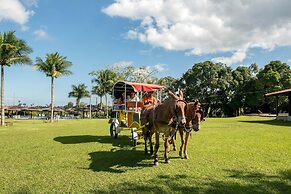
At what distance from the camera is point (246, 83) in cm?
5509

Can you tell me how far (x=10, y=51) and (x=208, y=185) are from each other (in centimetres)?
3119

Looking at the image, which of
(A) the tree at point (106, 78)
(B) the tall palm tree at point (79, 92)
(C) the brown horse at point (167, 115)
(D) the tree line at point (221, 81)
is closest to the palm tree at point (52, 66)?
(D) the tree line at point (221, 81)

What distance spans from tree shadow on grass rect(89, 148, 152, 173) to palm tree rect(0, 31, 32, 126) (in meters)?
24.9

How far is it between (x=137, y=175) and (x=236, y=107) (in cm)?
5073

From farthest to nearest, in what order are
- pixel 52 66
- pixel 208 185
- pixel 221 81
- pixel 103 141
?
pixel 221 81 < pixel 52 66 < pixel 103 141 < pixel 208 185

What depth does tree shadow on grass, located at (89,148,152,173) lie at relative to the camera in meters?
8.08

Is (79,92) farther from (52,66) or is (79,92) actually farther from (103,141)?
(103,141)

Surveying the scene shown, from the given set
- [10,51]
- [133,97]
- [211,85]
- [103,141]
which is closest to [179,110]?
[133,97]

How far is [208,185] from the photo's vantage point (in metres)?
6.41

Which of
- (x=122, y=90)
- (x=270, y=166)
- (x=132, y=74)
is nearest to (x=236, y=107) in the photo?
(x=132, y=74)

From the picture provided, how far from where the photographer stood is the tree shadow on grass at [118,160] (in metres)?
8.08

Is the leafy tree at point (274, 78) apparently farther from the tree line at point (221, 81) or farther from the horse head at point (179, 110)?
the horse head at point (179, 110)

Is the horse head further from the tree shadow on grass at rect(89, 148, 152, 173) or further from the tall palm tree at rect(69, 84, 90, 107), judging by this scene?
the tall palm tree at rect(69, 84, 90, 107)

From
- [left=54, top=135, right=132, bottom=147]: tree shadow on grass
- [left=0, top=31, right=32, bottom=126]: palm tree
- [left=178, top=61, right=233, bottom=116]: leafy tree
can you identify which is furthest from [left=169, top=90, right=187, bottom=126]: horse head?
[left=178, top=61, right=233, bottom=116]: leafy tree
